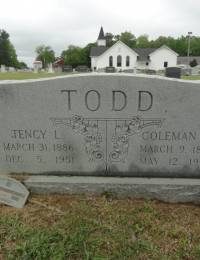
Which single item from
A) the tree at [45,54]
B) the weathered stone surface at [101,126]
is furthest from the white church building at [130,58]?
the weathered stone surface at [101,126]

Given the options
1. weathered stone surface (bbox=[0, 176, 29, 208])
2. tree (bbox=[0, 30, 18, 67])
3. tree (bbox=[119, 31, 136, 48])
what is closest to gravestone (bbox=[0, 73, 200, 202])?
weathered stone surface (bbox=[0, 176, 29, 208])

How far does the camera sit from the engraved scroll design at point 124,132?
11.7 ft

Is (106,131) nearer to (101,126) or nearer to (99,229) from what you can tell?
(101,126)

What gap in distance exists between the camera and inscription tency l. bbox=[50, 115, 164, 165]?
3.59 m

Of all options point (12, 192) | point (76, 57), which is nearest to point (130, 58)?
point (76, 57)

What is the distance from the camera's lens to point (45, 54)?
10525cm

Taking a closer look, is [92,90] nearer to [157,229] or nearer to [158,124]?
[158,124]

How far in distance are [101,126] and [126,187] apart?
756mm

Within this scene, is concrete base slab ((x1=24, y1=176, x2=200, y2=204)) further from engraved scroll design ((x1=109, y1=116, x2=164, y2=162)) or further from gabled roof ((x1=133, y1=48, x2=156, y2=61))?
gabled roof ((x1=133, y1=48, x2=156, y2=61))

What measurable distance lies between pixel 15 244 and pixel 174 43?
9628cm

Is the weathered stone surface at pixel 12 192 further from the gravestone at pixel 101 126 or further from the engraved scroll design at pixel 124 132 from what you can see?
the engraved scroll design at pixel 124 132

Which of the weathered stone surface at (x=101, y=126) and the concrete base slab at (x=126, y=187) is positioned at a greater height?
the weathered stone surface at (x=101, y=126)

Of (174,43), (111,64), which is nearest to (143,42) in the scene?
(174,43)

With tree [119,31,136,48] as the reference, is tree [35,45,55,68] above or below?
below
